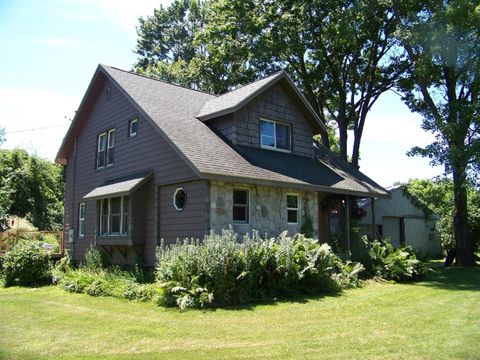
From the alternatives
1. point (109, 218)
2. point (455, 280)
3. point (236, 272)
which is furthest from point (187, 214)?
point (455, 280)

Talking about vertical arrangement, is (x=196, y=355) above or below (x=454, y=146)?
below

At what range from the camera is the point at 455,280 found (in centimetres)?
1612

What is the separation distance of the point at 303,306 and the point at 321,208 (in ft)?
28.5

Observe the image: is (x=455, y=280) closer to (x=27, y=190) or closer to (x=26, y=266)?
(x=26, y=266)

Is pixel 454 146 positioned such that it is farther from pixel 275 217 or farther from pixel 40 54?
pixel 40 54

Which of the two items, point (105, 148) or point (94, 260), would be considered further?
point (105, 148)

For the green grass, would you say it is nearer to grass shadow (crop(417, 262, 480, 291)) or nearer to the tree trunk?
grass shadow (crop(417, 262, 480, 291))

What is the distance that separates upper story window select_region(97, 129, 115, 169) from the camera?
62.8 feet

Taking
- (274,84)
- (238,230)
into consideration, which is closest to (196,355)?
(238,230)

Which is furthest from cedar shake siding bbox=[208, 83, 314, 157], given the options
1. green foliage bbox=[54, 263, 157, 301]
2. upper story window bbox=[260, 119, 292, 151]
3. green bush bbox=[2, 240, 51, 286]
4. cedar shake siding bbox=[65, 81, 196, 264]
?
green bush bbox=[2, 240, 51, 286]

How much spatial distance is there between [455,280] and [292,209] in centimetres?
621

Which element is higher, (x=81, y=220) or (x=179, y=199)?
(x=179, y=199)

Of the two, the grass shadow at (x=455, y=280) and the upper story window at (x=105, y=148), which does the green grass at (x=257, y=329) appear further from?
the upper story window at (x=105, y=148)

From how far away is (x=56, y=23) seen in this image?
7.12 meters
